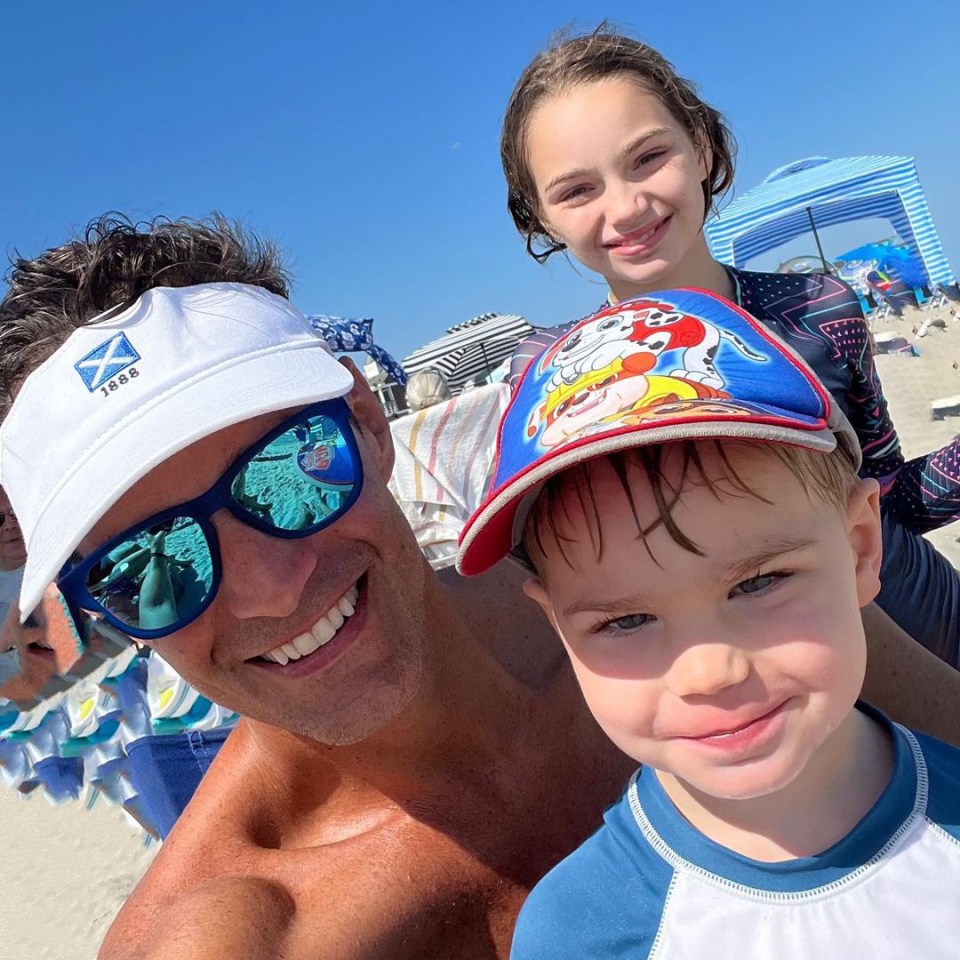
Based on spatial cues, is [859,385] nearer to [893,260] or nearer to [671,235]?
[671,235]

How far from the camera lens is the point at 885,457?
266cm

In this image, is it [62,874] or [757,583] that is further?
[62,874]

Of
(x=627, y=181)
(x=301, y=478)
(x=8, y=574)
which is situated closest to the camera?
(x=301, y=478)

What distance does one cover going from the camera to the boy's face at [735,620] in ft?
3.70

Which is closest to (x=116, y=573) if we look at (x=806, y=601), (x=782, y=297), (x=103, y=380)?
(x=103, y=380)

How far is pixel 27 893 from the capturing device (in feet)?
15.9

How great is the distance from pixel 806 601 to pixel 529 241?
8.39ft

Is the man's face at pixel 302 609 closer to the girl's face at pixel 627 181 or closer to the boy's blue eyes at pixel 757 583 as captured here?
the boy's blue eyes at pixel 757 583

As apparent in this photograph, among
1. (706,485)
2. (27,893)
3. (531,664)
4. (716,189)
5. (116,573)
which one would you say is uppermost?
(716,189)

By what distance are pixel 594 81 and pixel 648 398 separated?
2.08 m

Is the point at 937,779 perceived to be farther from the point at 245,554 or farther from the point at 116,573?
the point at 116,573

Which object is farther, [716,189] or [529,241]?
[529,241]

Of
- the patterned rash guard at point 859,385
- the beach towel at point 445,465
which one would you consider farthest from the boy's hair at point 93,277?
the patterned rash guard at point 859,385

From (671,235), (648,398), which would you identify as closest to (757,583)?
(648,398)
